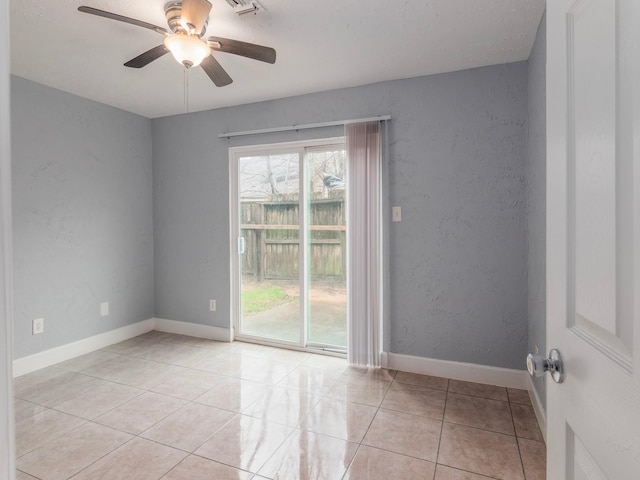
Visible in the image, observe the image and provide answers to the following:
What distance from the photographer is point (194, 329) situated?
154 inches

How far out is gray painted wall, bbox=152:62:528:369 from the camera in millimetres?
2670

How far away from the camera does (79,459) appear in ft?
6.16

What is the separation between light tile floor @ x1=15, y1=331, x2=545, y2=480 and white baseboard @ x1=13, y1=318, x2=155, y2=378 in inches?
3.9

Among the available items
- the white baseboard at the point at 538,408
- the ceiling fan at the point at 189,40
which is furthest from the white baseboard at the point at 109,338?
the white baseboard at the point at 538,408

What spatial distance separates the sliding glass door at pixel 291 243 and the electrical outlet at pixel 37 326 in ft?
5.59

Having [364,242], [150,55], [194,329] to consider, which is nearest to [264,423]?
[364,242]

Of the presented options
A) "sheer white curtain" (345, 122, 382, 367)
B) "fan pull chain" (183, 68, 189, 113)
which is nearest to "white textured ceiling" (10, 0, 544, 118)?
"fan pull chain" (183, 68, 189, 113)

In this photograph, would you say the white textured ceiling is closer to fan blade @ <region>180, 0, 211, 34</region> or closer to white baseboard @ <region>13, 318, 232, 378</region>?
fan blade @ <region>180, 0, 211, 34</region>

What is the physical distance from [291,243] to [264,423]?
1.74 m

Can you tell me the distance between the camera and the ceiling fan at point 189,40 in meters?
1.69

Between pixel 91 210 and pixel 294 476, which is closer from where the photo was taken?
pixel 294 476
